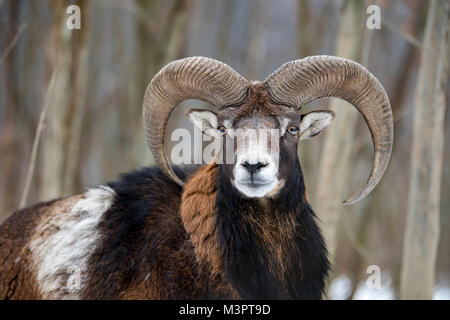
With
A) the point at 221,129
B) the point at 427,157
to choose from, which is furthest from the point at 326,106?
the point at 221,129

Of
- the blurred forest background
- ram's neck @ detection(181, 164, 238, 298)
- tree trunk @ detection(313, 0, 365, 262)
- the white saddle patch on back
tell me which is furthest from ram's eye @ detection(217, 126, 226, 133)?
tree trunk @ detection(313, 0, 365, 262)

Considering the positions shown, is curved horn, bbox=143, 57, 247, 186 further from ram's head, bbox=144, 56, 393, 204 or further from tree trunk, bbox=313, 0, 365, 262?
tree trunk, bbox=313, 0, 365, 262

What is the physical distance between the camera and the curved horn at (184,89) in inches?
249

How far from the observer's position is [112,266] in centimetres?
638

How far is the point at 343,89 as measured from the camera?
263 inches

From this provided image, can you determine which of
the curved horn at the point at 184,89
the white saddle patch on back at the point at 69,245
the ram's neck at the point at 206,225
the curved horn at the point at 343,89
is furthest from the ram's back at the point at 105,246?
the curved horn at the point at 343,89

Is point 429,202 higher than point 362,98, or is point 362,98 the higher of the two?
point 362,98

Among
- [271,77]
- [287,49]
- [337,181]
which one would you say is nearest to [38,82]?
[287,49]

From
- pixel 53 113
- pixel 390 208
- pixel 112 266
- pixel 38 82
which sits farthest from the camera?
pixel 38 82

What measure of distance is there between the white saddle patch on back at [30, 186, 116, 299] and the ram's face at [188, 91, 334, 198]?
5.76 feet

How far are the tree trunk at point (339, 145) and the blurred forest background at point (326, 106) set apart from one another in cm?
2

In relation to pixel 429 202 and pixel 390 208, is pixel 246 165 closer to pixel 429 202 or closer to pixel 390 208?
pixel 429 202

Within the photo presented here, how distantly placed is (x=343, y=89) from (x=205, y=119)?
171 centimetres

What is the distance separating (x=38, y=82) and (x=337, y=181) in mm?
17548
